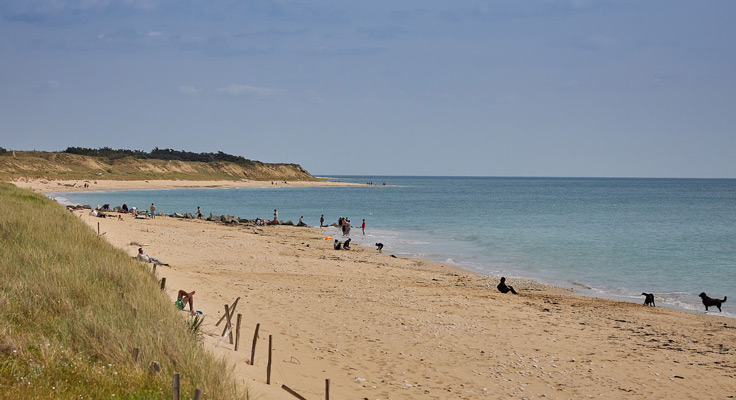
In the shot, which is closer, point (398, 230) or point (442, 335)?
point (442, 335)

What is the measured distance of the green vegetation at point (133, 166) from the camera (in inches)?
3888

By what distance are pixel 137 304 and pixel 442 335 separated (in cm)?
630

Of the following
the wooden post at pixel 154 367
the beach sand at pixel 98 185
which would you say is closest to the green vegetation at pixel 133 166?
the beach sand at pixel 98 185

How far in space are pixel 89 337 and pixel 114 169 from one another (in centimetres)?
12260

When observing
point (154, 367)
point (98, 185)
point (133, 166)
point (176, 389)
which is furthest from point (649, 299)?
point (133, 166)

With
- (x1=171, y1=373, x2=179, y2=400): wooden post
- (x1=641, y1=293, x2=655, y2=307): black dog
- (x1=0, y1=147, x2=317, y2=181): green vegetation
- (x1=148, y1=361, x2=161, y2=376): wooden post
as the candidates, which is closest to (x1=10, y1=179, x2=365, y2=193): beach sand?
(x1=0, y1=147, x2=317, y2=181): green vegetation

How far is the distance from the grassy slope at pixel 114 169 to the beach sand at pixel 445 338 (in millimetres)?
76534

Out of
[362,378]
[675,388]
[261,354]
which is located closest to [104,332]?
[261,354]

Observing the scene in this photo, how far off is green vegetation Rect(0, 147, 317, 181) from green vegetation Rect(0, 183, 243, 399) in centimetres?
7980

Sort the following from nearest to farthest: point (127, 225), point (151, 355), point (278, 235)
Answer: point (151, 355) < point (127, 225) < point (278, 235)

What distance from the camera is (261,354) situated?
9766 millimetres

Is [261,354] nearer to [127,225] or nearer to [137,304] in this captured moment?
[137,304]

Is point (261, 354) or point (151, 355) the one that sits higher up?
point (151, 355)

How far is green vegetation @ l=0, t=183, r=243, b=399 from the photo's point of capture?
5992mm
